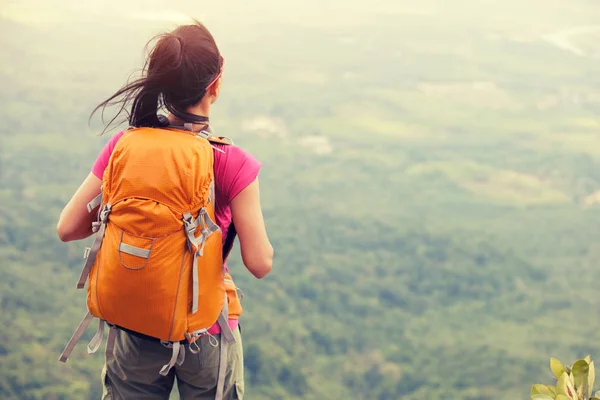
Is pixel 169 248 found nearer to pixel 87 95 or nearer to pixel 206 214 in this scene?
pixel 206 214

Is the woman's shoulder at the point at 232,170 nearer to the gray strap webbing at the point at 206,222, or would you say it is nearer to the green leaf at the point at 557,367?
the gray strap webbing at the point at 206,222

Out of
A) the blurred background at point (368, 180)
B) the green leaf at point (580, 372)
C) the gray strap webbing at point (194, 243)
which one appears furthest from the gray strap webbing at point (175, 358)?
the blurred background at point (368, 180)

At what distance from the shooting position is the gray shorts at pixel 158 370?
1.55 metres

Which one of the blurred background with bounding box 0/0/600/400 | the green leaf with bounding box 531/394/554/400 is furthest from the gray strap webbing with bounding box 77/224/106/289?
the blurred background with bounding box 0/0/600/400

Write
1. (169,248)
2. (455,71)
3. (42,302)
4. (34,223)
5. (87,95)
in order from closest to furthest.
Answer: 1. (169,248)
2. (42,302)
3. (34,223)
4. (87,95)
5. (455,71)

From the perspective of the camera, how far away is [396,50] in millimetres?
6547

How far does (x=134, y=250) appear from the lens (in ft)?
4.61

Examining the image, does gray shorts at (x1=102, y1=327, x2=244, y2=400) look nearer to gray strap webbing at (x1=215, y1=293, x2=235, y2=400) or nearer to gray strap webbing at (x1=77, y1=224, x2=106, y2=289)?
gray strap webbing at (x1=215, y1=293, x2=235, y2=400)

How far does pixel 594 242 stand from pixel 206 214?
4.56 metres

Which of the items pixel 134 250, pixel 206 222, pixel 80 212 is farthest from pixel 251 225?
pixel 80 212

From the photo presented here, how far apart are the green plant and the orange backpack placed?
749mm

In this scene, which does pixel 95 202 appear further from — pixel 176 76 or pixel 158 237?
pixel 176 76

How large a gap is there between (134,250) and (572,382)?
0.97 meters

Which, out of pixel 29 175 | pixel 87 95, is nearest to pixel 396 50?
pixel 87 95
